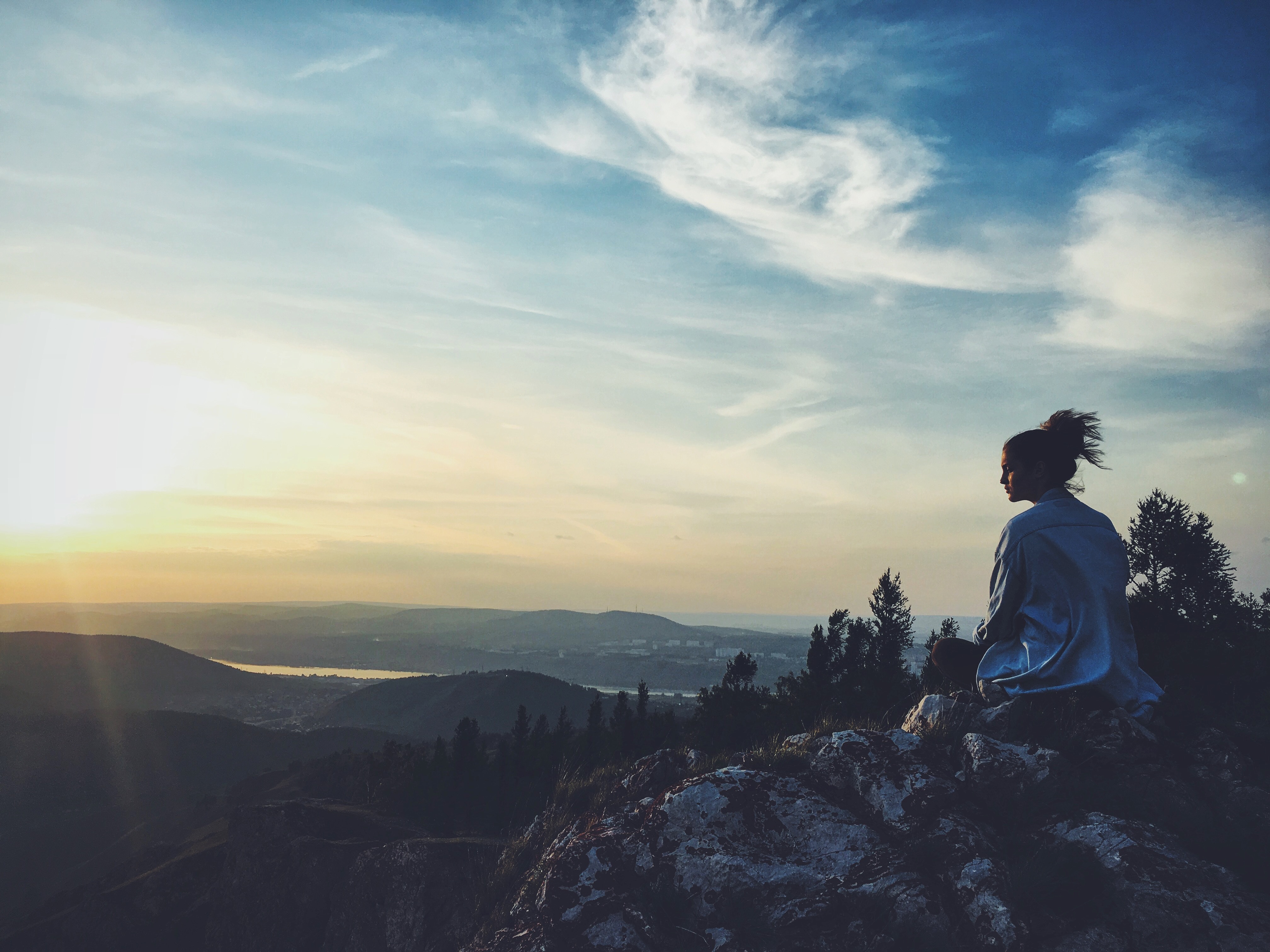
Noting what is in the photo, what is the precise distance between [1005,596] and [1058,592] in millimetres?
459

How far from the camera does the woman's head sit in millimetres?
7164

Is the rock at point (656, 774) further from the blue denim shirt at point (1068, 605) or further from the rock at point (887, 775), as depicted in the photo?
the blue denim shirt at point (1068, 605)

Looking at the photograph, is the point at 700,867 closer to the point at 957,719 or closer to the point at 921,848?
the point at 921,848

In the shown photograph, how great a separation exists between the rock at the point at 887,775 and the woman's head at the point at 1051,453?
280cm

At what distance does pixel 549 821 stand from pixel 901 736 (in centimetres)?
420

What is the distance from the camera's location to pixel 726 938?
5.34 meters

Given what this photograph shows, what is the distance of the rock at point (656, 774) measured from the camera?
7.69 metres

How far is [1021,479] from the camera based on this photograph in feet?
24.1

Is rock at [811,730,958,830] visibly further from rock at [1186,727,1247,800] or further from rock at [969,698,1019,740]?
rock at [1186,727,1247,800]

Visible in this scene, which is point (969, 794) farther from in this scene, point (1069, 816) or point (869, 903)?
point (869, 903)

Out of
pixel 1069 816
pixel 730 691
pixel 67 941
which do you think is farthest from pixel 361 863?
pixel 67 941

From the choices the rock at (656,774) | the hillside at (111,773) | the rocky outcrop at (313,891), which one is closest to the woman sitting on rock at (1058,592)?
the rock at (656,774)

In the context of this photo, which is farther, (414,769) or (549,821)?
(414,769)

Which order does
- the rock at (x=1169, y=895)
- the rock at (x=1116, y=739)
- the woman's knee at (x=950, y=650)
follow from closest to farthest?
the rock at (x=1169, y=895)
the rock at (x=1116, y=739)
the woman's knee at (x=950, y=650)
